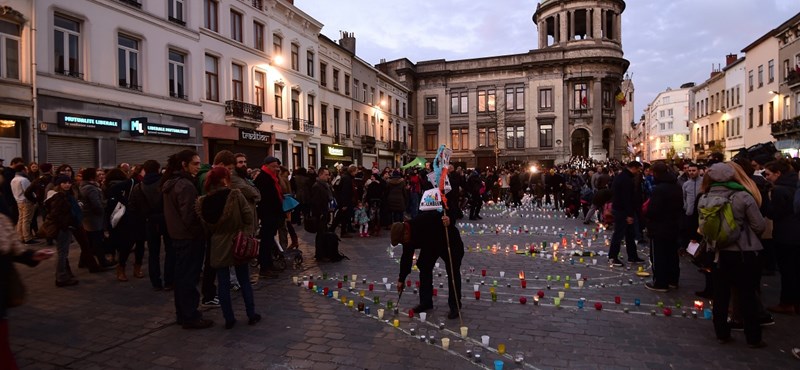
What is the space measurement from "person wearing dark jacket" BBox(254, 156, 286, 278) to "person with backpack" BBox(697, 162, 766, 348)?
5.99m

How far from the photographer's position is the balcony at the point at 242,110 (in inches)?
958

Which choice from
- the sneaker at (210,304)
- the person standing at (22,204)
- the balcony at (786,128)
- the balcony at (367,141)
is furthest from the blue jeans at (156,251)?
the balcony at (786,128)

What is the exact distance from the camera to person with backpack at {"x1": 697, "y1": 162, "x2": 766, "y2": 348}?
192 inches

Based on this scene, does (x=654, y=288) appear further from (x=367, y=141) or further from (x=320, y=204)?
(x=367, y=141)

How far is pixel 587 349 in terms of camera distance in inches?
194

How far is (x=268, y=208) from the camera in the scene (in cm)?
804

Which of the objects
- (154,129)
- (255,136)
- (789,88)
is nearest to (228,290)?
(154,129)

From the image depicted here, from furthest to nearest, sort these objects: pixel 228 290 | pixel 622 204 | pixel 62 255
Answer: pixel 622 204
pixel 62 255
pixel 228 290

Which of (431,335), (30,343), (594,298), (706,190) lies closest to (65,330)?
(30,343)

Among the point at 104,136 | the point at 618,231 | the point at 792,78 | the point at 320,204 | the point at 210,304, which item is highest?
the point at 792,78

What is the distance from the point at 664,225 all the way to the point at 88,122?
17.9 meters

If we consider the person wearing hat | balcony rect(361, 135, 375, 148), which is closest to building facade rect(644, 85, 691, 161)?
balcony rect(361, 135, 375, 148)

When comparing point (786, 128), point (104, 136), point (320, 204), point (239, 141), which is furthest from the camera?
point (786, 128)

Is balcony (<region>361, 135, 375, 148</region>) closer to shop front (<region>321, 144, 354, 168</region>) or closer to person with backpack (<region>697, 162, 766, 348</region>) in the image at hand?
shop front (<region>321, 144, 354, 168</region>)
